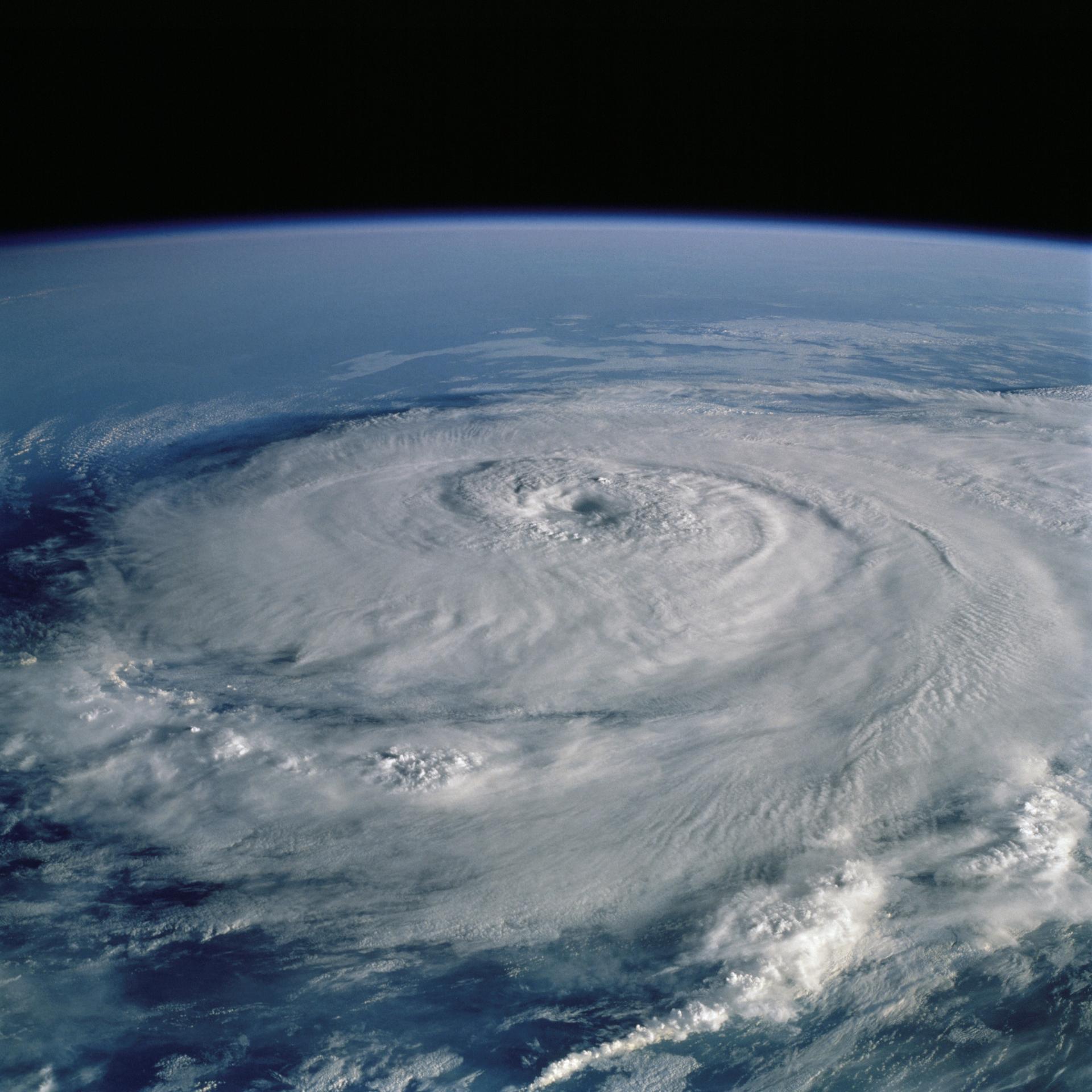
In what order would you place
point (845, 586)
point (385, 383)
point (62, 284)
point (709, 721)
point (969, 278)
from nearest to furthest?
point (709, 721)
point (845, 586)
point (385, 383)
point (62, 284)
point (969, 278)

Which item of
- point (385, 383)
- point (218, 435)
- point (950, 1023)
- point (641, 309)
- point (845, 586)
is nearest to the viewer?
point (950, 1023)

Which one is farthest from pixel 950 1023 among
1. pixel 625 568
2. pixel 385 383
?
pixel 385 383

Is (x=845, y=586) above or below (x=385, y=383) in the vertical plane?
below

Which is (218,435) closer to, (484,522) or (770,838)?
(484,522)

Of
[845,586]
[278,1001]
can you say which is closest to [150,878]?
[278,1001]

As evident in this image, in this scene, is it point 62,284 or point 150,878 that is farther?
point 62,284

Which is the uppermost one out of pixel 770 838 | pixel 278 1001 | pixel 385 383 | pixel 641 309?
pixel 641 309

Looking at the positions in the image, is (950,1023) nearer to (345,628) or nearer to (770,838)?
(770,838)
